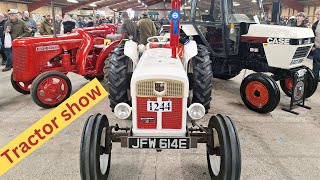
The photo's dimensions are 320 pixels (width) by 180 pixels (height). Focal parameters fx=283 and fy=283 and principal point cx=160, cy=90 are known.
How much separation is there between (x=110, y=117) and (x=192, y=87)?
135 cm

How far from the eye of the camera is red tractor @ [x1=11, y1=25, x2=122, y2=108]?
414 centimetres

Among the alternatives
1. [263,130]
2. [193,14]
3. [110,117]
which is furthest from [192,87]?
[193,14]

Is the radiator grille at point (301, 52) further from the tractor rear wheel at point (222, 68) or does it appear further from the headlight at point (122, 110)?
the headlight at point (122, 110)

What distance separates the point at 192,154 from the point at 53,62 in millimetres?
3049

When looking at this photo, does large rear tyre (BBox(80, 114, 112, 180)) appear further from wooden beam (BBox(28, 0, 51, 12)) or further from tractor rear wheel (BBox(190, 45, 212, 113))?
wooden beam (BBox(28, 0, 51, 12))

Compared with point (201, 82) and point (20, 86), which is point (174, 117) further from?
point (20, 86)

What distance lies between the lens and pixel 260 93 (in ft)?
13.3

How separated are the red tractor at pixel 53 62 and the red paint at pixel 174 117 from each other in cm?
249

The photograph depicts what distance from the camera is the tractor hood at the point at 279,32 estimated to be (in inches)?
156

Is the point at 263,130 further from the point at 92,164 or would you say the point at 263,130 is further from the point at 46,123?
the point at 46,123

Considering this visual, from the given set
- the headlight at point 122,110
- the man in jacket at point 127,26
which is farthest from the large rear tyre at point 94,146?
the man in jacket at point 127,26

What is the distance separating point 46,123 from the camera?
11.2ft

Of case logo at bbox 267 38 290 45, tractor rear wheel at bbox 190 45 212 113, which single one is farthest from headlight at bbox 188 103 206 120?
case logo at bbox 267 38 290 45

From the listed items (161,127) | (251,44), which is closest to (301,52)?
(251,44)
